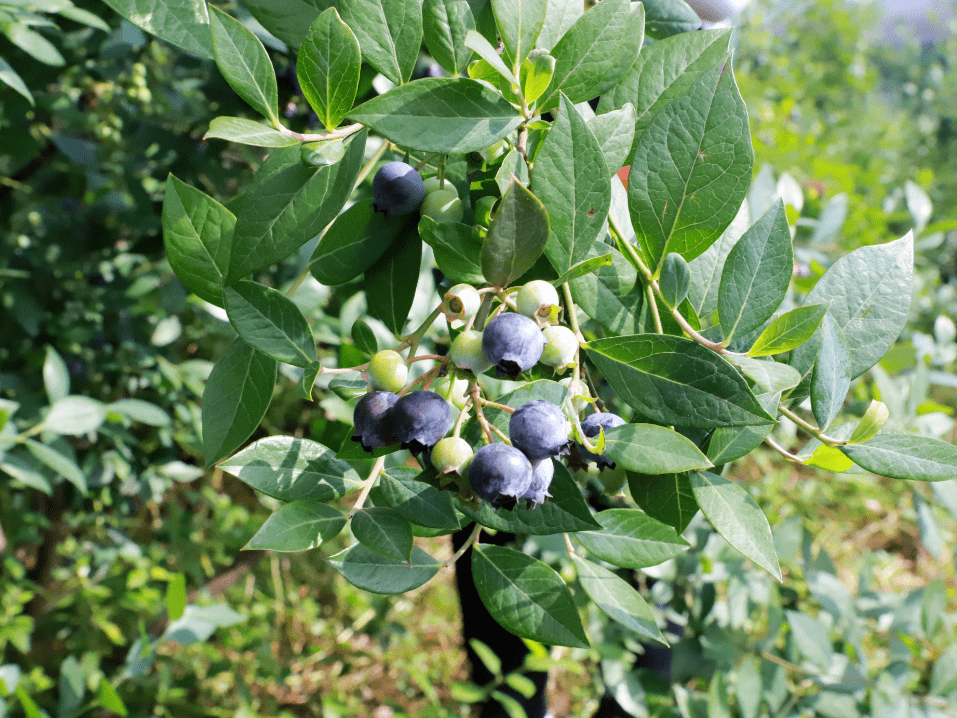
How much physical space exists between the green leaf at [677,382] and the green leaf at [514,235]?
81mm

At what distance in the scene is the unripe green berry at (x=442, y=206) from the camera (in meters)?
0.50

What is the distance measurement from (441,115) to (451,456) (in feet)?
0.73

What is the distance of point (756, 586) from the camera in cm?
140

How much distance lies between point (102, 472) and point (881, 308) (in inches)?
69.1

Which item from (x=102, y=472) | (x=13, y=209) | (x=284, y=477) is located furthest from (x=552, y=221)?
(x=13, y=209)

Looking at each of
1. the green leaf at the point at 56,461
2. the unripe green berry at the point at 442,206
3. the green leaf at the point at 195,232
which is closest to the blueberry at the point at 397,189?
the unripe green berry at the point at 442,206

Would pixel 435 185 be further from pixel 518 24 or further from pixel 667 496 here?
pixel 667 496

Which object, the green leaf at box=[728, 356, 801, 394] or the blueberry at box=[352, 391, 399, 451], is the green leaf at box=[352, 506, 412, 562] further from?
the green leaf at box=[728, 356, 801, 394]

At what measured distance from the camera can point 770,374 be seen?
A: 0.42 meters

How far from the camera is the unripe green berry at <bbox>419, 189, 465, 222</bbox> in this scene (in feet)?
1.63

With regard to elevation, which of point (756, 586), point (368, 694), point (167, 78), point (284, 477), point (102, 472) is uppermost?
point (284, 477)

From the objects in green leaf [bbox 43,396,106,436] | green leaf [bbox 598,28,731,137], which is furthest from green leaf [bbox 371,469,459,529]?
green leaf [bbox 43,396,106,436]

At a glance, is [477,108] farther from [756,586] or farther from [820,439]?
[756,586]

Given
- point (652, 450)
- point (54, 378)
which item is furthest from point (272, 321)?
point (54, 378)
